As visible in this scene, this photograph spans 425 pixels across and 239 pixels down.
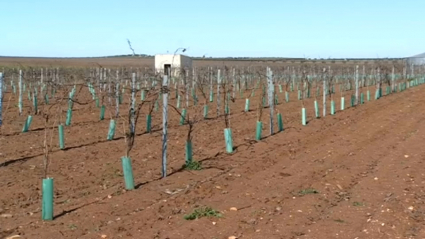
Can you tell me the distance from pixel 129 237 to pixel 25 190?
2.77 metres

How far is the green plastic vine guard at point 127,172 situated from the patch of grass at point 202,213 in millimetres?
1426

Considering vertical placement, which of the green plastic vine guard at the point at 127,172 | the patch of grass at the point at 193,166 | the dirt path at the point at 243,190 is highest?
the green plastic vine guard at the point at 127,172

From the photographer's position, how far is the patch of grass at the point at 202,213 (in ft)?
19.4

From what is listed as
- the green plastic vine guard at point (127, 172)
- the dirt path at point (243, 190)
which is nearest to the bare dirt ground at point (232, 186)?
the dirt path at point (243, 190)

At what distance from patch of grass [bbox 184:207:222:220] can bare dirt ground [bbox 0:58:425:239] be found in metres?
0.09

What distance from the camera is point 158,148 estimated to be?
35.7 feet

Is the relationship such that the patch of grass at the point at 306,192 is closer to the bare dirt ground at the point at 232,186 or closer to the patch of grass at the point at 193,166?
the bare dirt ground at the point at 232,186

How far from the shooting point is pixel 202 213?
5.99 metres

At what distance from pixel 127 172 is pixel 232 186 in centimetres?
140

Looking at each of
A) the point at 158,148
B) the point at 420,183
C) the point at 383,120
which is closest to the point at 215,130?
the point at 158,148

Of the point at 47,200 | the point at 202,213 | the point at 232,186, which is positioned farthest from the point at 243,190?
the point at 47,200

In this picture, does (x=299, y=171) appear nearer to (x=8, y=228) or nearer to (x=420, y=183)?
(x=420, y=183)

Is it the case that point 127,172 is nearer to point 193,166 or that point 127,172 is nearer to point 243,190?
point 243,190

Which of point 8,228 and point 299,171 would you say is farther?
point 299,171
